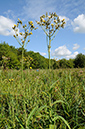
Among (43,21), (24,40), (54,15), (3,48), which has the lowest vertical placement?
(24,40)

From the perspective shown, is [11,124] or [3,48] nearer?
[11,124]

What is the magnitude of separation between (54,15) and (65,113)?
1701mm

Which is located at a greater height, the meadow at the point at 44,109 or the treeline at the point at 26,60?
the treeline at the point at 26,60

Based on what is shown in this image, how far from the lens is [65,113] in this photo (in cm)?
192

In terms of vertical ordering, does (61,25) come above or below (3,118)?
above

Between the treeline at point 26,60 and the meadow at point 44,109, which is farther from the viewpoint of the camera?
the treeline at point 26,60

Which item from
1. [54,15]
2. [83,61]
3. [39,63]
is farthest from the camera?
[83,61]

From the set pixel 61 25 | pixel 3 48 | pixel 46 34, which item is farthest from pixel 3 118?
pixel 3 48

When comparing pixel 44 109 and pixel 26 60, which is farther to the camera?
pixel 26 60

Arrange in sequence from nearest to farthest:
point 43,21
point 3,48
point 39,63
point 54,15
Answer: point 43,21 → point 54,15 → point 3,48 → point 39,63

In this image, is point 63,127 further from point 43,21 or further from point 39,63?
point 39,63

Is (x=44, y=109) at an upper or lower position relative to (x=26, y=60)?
lower

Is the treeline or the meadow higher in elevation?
the treeline

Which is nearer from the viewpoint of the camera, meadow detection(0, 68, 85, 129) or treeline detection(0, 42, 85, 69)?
meadow detection(0, 68, 85, 129)
